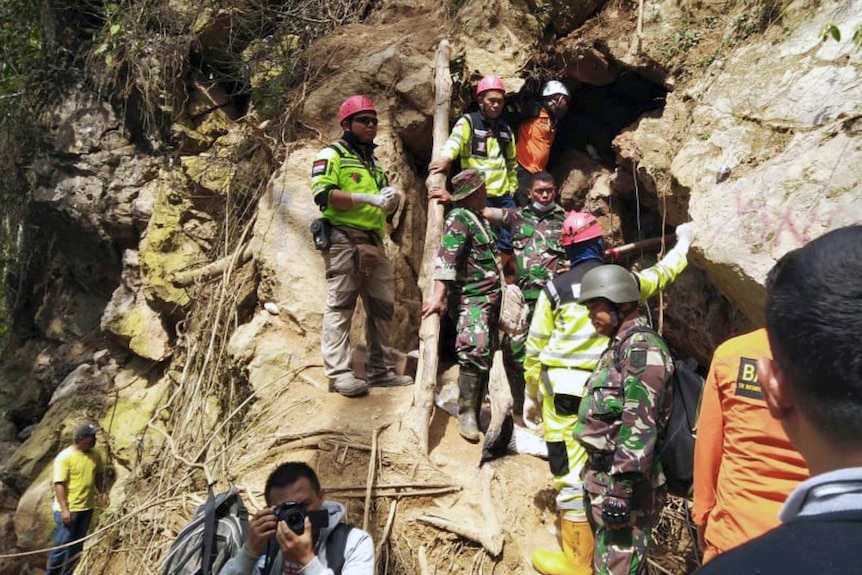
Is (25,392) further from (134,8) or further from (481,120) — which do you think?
(481,120)

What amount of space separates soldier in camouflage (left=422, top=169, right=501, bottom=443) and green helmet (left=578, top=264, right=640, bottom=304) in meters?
1.62

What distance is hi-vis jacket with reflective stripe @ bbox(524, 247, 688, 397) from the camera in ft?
12.8

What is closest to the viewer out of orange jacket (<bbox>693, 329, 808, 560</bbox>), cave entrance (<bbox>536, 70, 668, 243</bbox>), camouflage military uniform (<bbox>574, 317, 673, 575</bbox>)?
orange jacket (<bbox>693, 329, 808, 560</bbox>)

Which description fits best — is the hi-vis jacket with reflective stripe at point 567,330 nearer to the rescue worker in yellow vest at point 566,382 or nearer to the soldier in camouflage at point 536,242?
the rescue worker in yellow vest at point 566,382

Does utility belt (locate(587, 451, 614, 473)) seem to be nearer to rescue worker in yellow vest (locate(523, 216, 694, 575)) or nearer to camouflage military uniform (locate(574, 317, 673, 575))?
camouflage military uniform (locate(574, 317, 673, 575))

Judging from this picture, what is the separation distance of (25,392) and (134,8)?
5728mm

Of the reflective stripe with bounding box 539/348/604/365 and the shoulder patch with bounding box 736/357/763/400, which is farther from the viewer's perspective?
the reflective stripe with bounding box 539/348/604/365

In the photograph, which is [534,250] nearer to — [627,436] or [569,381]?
[569,381]

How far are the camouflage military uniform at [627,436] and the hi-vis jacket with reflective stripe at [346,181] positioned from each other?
2606 millimetres

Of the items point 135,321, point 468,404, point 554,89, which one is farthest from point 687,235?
point 135,321

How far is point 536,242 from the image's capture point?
17.2 feet

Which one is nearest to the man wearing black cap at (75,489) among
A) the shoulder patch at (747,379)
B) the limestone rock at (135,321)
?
the limestone rock at (135,321)

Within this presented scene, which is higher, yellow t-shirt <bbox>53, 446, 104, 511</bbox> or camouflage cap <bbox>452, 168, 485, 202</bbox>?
camouflage cap <bbox>452, 168, 485, 202</bbox>

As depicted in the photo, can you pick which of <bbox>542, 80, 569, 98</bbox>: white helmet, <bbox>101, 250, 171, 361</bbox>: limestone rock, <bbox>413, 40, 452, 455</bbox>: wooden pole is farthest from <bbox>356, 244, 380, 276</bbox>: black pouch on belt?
<bbox>101, 250, 171, 361</bbox>: limestone rock
